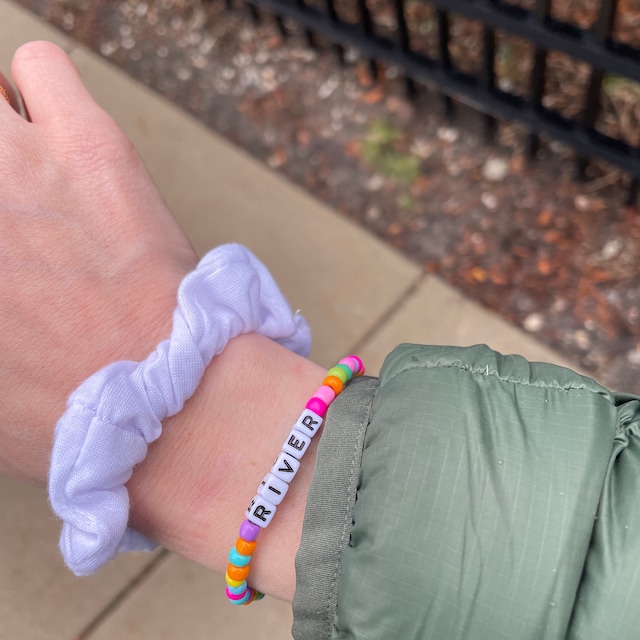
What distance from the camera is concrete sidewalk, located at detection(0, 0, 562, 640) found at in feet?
6.25

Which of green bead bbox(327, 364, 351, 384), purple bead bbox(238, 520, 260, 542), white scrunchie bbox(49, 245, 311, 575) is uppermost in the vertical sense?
white scrunchie bbox(49, 245, 311, 575)

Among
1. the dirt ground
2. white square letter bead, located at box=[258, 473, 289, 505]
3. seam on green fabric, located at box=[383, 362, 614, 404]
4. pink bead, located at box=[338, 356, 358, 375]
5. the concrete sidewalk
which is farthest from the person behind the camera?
the dirt ground

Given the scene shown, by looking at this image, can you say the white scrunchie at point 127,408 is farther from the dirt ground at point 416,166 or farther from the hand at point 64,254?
the dirt ground at point 416,166

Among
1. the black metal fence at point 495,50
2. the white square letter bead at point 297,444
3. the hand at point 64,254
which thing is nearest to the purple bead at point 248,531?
the white square letter bead at point 297,444

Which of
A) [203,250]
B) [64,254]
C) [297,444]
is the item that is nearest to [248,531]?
[297,444]

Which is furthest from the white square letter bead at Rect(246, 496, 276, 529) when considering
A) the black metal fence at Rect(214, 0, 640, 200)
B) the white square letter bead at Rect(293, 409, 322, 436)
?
the black metal fence at Rect(214, 0, 640, 200)

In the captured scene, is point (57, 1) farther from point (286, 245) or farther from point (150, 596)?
point (150, 596)

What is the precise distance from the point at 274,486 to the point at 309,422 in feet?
0.43

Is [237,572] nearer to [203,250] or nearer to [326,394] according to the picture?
[326,394]

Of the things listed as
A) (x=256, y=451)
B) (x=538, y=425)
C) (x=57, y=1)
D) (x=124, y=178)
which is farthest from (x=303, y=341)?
(x=57, y=1)

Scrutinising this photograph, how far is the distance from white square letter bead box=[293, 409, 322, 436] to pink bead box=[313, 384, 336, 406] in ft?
0.10

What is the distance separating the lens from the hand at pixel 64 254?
129cm

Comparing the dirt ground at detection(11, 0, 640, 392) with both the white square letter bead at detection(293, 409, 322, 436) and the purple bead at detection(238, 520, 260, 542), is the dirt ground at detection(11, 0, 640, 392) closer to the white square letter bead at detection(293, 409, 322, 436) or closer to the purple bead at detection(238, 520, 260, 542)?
the white square letter bead at detection(293, 409, 322, 436)

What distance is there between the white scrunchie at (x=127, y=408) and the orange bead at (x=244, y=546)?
0.67 feet
